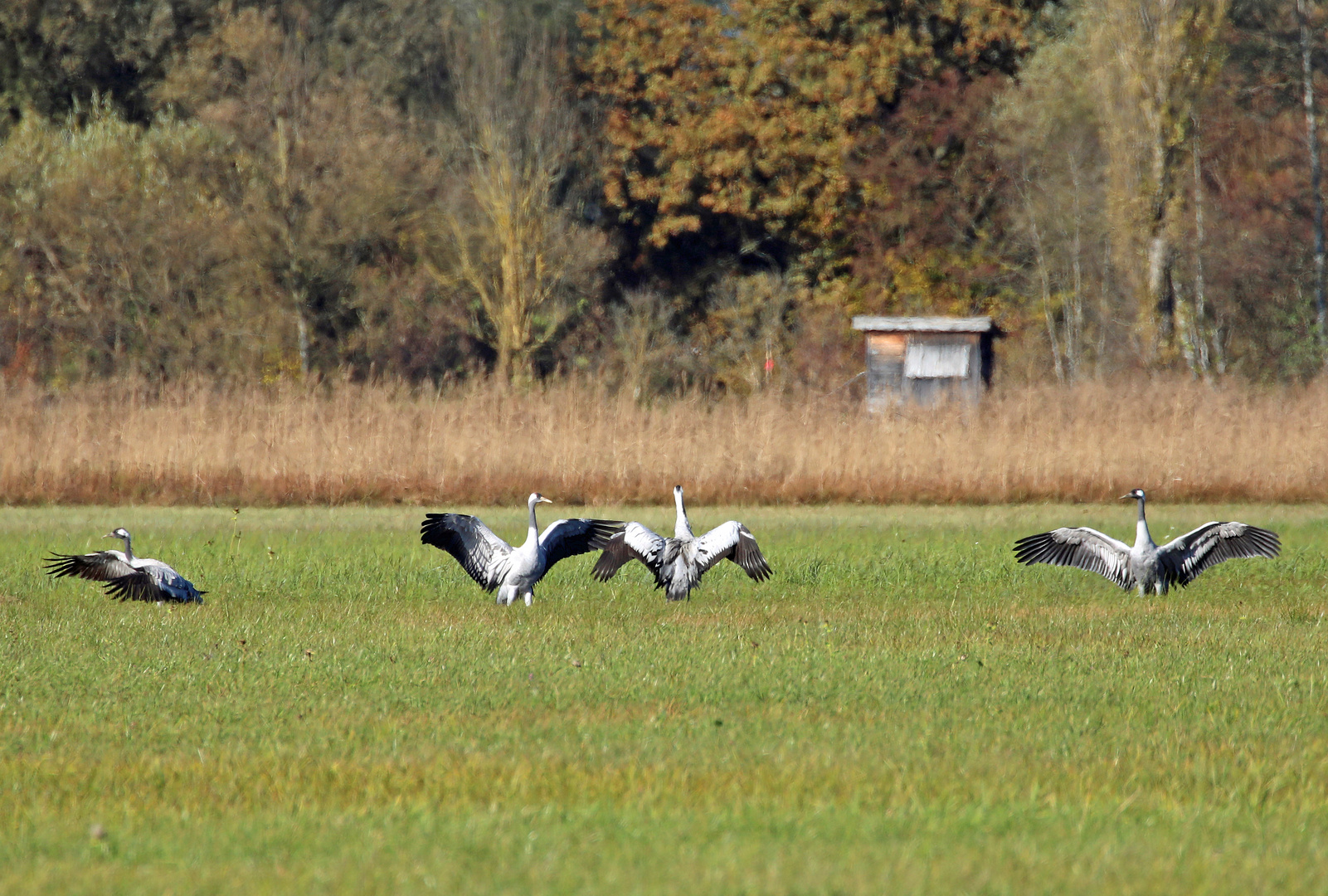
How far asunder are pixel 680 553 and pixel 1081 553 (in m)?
3.12


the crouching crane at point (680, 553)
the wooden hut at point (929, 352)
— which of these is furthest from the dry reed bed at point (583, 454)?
the crouching crane at point (680, 553)

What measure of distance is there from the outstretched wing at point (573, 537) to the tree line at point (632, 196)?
81.8 feet

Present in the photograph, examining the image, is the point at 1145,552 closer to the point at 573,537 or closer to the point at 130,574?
the point at 573,537

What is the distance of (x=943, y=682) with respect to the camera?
8.71 metres

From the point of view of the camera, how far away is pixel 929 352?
31609mm

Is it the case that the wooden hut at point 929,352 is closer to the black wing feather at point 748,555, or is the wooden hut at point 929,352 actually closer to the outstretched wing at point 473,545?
the black wing feather at point 748,555

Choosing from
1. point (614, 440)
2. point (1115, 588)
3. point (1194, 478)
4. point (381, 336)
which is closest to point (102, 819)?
point (1115, 588)

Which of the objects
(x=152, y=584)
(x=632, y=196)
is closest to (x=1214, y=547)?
(x=152, y=584)

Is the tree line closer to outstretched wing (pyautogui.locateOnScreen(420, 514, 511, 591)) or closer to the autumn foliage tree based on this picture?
the autumn foliage tree

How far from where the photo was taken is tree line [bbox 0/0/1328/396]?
38.4 meters

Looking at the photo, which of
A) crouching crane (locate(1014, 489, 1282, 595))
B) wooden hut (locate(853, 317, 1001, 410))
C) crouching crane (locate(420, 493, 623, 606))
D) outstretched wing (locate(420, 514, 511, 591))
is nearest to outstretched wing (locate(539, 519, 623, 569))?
crouching crane (locate(420, 493, 623, 606))

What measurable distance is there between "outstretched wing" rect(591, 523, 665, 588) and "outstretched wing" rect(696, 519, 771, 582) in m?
0.32

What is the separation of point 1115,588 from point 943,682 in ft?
17.6

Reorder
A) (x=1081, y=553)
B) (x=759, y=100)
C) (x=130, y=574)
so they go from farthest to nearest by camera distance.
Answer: (x=759, y=100), (x=1081, y=553), (x=130, y=574)
